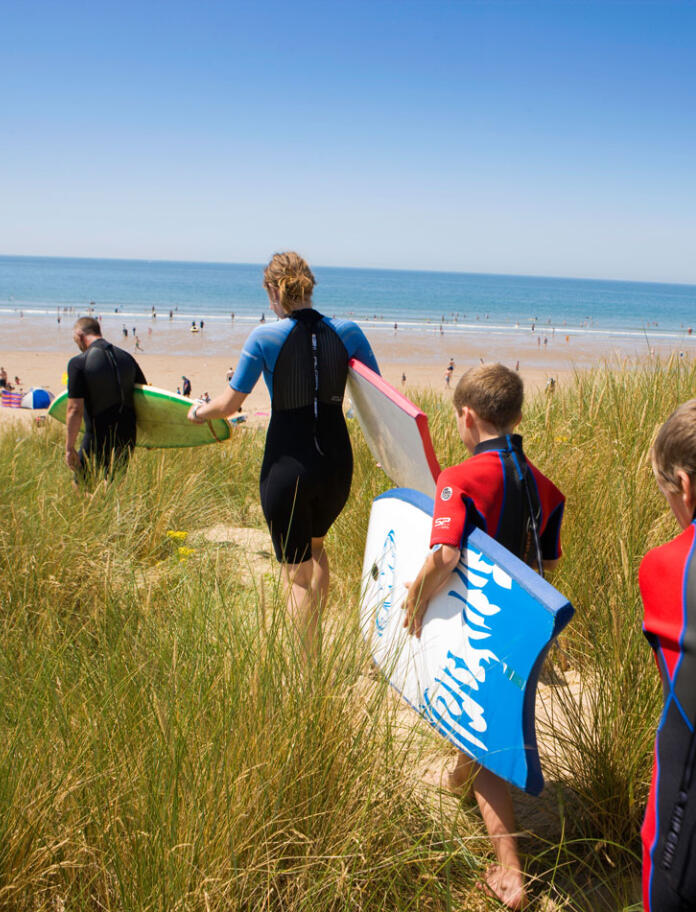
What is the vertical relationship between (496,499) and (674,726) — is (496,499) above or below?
above

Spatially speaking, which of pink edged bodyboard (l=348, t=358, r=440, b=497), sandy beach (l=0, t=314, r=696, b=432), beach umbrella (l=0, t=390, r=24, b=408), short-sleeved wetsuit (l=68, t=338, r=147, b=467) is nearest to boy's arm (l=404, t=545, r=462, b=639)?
pink edged bodyboard (l=348, t=358, r=440, b=497)

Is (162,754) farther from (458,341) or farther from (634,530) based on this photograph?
(458,341)

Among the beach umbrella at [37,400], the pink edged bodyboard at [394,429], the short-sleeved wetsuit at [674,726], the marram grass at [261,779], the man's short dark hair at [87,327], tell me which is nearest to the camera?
the short-sleeved wetsuit at [674,726]

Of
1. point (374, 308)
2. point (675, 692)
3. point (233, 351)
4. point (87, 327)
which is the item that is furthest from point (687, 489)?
point (374, 308)

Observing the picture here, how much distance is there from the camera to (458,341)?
153 feet

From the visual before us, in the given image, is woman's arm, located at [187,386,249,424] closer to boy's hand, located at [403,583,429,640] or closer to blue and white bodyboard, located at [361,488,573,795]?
blue and white bodyboard, located at [361,488,573,795]

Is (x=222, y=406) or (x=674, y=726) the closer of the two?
(x=674, y=726)

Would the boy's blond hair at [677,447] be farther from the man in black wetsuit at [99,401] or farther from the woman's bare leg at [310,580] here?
the man in black wetsuit at [99,401]

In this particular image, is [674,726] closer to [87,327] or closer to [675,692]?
[675,692]

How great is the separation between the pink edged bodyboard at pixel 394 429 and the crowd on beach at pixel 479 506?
0.42ft

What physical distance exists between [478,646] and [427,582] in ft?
0.75

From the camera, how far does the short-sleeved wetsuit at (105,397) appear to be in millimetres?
4645

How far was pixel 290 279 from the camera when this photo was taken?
2.99 m

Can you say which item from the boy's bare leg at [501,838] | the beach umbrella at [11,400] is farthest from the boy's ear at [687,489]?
the beach umbrella at [11,400]
